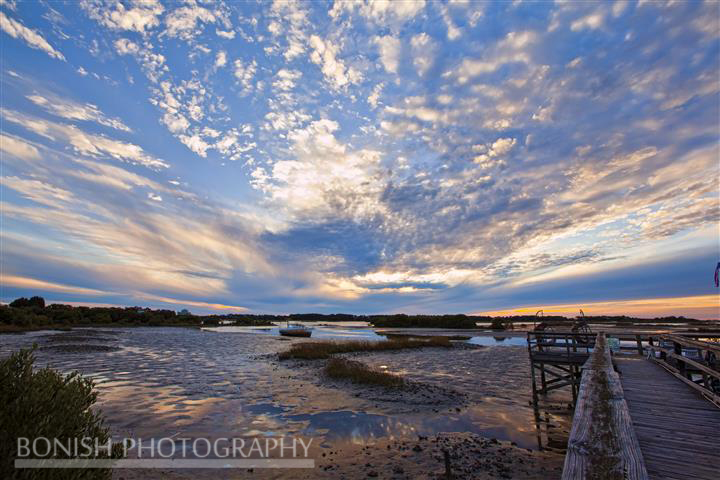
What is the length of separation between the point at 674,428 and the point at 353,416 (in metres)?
12.0

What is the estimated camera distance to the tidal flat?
10695mm

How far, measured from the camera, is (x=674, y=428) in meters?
6.97

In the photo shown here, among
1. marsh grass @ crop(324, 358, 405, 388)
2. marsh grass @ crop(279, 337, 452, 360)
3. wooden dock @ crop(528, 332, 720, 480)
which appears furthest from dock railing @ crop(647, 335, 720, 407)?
marsh grass @ crop(279, 337, 452, 360)

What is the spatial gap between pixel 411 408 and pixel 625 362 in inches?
422

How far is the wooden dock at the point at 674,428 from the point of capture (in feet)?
17.1

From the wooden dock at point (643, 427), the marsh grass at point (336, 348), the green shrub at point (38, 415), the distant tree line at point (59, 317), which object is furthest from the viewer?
the distant tree line at point (59, 317)

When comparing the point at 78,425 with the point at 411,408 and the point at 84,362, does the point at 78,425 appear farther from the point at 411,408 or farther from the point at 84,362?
the point at 84,362

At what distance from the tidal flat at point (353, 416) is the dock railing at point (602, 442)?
6734 mm

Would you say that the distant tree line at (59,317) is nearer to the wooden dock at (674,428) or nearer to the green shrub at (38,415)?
the green shrub at (38,415)

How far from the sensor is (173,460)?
10.9 metres

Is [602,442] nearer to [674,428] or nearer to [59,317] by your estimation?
[674,428]

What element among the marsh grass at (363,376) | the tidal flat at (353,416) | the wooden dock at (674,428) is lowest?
the tidal flat at (353,416)

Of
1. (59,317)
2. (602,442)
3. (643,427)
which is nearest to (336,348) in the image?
(643,427)

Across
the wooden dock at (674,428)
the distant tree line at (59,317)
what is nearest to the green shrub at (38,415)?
the wooden dock at (674,428)
